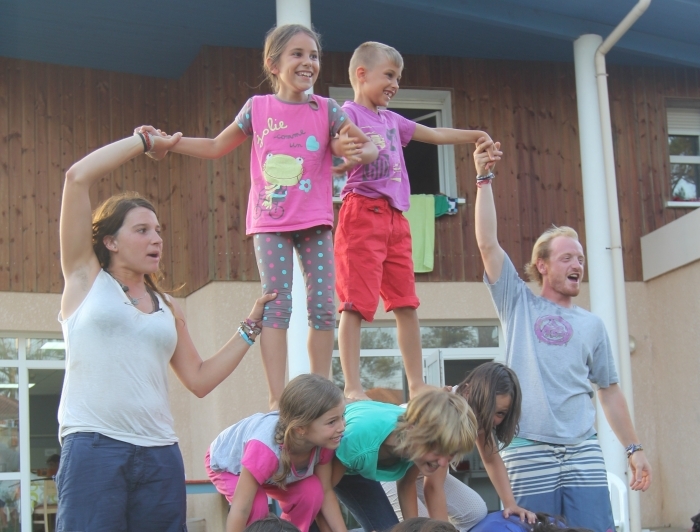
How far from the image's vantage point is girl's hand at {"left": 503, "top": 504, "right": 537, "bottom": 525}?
4.03 meters

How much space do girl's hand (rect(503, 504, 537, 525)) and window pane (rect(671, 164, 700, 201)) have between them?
29.7ft

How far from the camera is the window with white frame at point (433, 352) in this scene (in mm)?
11039

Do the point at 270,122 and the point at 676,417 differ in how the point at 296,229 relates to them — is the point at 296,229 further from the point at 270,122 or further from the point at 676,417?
the point at 676,417

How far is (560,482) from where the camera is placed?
435 cm

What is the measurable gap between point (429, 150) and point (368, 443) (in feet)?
26.7

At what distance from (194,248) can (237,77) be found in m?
1.94

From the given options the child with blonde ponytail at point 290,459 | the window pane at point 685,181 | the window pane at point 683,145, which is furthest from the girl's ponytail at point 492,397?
the window pane at point 683,145

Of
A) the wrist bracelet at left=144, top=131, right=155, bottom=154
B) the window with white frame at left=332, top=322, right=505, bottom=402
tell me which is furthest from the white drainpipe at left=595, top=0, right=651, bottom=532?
the wrist bracelet at left=144, top=131, right=155, bottom=154

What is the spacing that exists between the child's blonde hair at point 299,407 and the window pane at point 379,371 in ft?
23.5

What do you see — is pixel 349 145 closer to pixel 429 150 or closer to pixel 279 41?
pixel 279 41

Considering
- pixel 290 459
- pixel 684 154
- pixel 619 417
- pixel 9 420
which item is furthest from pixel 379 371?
pixel 290 459

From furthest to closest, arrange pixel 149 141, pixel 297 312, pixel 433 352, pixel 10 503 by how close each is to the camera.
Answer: pixel 433 352
pixel 10 503
pixel 297 312
pixel 149 141

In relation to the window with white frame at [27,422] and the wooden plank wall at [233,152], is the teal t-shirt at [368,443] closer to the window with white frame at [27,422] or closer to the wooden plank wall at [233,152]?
the wooden plank wall at [233,152]

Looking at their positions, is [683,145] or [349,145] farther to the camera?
[683,145]
